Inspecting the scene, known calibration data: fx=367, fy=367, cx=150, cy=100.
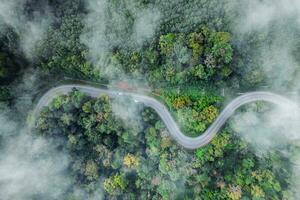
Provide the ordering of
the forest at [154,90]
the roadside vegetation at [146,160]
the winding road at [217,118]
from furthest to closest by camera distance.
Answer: the winding road at [217,118]
the roadside vegetation at [146,160]
the forest at [154,90]

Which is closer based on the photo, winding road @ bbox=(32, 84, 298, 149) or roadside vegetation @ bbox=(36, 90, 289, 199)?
roadside vegetation @ bbox=(36, 90, 289, 199)

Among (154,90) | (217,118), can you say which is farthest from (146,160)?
(217,118)

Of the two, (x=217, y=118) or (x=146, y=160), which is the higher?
(x=217, y=118)

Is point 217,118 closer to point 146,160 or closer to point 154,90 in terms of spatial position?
point 154,90

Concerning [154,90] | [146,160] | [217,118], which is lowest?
[146,160]

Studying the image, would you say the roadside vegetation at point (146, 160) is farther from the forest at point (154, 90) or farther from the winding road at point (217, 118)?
the winding road at point (217, 118)

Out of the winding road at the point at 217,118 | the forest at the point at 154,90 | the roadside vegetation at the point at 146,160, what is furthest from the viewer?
the winding road at the point at 217,118

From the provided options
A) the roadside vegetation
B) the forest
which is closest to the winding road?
the forest

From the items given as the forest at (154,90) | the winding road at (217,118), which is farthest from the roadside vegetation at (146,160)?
the winding road at (217,118)

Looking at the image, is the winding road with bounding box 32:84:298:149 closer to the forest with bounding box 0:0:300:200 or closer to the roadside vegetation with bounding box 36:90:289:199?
the forest with bounding box 0:0:300:200
